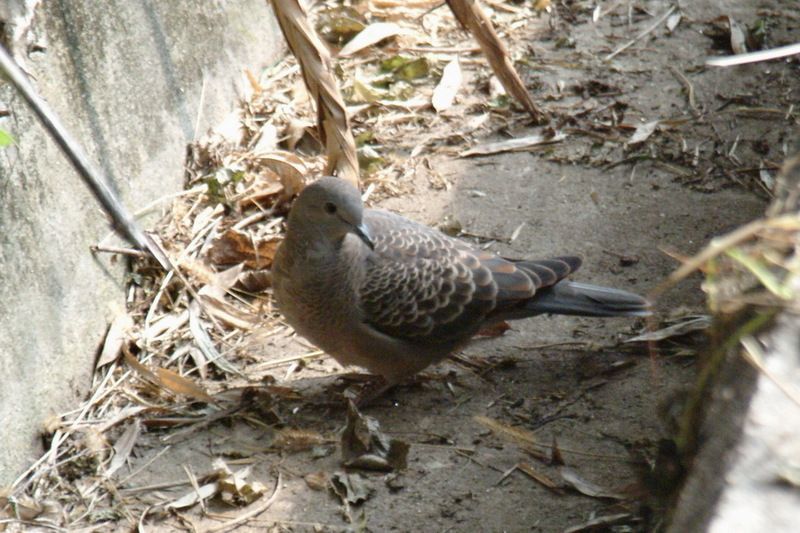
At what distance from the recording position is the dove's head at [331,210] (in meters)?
Result: 3.60

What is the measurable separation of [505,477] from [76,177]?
87.7 inches

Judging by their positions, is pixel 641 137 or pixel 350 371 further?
pixel 641 137

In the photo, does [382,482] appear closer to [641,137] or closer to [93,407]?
[93,407]

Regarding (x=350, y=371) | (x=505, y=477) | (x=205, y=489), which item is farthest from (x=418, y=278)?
(x=205, y=489)

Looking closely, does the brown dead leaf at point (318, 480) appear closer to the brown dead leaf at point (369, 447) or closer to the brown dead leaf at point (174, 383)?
the brown dead leaf at point (369, 447)

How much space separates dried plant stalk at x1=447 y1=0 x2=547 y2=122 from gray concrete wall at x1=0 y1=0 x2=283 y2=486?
1439 millimetres

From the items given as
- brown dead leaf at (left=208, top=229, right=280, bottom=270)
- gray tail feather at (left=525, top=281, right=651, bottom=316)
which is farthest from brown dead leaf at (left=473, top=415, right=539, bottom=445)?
brown dead leaf at (left=208, top=229, right=280, bottom=270)

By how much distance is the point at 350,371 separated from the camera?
4141 mm

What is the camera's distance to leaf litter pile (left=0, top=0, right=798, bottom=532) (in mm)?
3340

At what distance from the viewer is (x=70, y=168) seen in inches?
149

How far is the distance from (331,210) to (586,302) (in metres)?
1.17

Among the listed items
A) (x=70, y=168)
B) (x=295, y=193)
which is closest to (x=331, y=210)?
(x=70, y=168)

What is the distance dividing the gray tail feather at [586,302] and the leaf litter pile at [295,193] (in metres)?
0.15

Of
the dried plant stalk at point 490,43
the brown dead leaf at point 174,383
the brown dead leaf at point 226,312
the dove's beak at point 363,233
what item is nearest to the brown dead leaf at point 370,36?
the dried plant stalk at point 490,43
